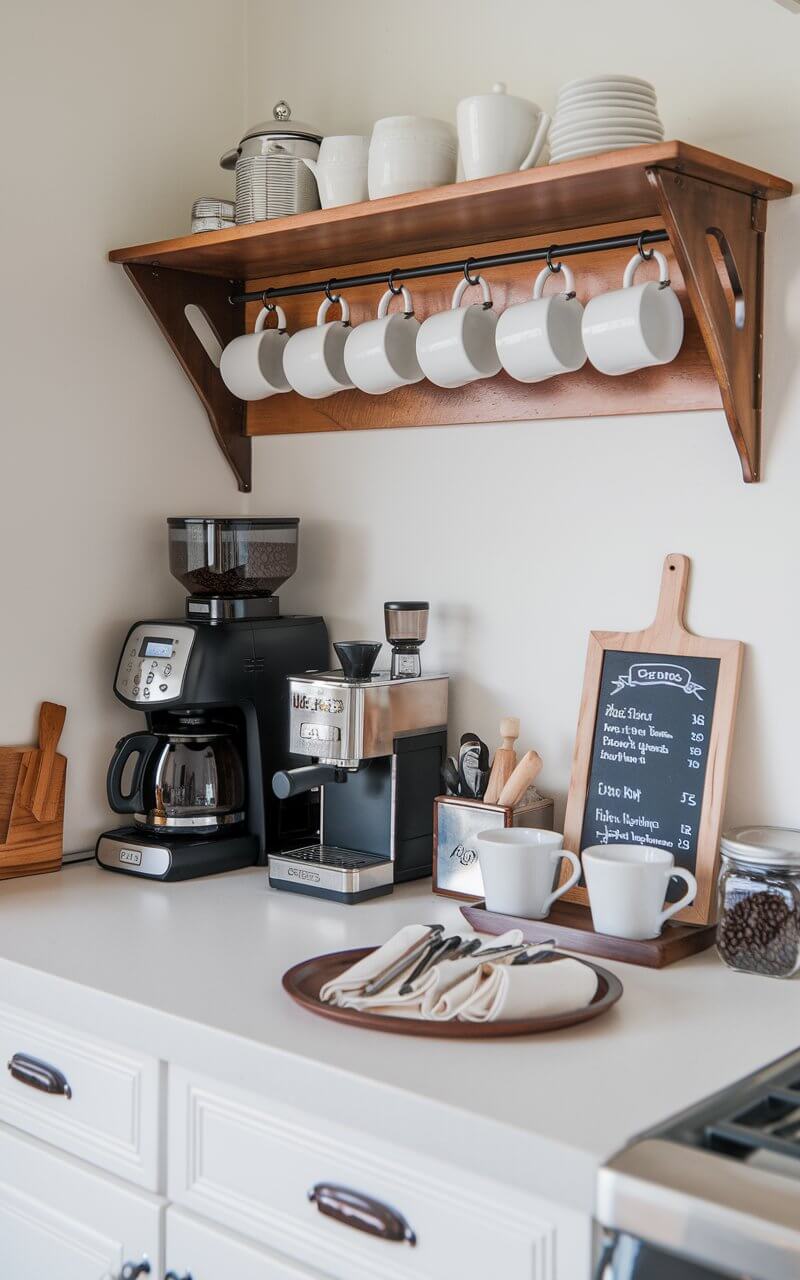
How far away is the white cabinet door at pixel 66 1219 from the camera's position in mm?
1376

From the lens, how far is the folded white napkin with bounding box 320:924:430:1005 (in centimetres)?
133

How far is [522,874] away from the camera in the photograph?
5.24 feet

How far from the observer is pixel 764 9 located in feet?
5.24

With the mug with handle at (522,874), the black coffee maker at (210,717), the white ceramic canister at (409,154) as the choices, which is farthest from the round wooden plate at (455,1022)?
the white ceramic canister at (409,154)

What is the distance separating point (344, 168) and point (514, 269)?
278mm

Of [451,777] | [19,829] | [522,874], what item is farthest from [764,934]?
[19,829]

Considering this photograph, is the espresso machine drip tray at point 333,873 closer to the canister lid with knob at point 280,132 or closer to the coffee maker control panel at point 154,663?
the coffee maker control panel at point 154,663

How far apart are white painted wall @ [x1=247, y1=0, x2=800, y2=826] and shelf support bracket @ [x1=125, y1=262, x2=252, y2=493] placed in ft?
0.18

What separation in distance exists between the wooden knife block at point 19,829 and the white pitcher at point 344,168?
0.92m

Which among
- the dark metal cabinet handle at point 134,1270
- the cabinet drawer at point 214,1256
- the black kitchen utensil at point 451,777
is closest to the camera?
the cabinet drawer at point 214,1256

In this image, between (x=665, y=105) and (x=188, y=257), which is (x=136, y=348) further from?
(x=665, y=105)

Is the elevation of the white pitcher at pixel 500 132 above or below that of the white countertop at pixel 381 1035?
above

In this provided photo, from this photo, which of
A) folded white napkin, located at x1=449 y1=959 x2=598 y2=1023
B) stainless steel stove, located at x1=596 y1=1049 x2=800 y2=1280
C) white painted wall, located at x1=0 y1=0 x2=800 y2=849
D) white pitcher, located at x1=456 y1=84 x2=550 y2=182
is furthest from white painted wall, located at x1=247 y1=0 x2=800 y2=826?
stainless steel stove, located at x1=596 y1=1049 x2=800 y2=1280

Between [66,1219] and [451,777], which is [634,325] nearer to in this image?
[451,777]
